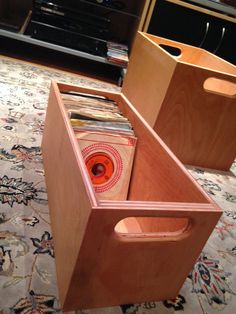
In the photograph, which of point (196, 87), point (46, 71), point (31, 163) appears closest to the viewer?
point (31, 163)

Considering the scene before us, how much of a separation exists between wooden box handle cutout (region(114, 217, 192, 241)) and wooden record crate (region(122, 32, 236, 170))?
1.51ft

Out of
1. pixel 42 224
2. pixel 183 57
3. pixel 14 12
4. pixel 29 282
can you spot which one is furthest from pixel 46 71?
pixel 29 282

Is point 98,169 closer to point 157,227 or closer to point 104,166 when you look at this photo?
point 104,166

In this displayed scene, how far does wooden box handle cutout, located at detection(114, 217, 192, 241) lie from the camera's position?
0.52m

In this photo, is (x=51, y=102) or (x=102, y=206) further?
(x=51, y=102)

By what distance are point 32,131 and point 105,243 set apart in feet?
2.59

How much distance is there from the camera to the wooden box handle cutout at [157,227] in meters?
0.52

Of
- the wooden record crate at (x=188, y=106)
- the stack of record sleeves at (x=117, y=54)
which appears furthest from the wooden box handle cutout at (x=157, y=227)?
the stack of record sleeves at (x=117, y=54)

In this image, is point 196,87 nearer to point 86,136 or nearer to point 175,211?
point 86,136

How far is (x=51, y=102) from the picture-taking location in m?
0.89

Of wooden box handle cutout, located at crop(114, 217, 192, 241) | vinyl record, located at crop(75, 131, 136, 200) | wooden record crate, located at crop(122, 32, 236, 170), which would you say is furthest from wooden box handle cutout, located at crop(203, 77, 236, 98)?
wooden box handle cutout, located at crop(114, 217, 192, 241)

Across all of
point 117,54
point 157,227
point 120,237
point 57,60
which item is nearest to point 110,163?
point 157,227

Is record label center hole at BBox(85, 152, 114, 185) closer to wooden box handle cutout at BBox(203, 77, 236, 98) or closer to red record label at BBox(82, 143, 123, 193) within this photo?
red record label at BBox(82, 143, 123, 193)

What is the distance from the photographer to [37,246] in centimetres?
67
